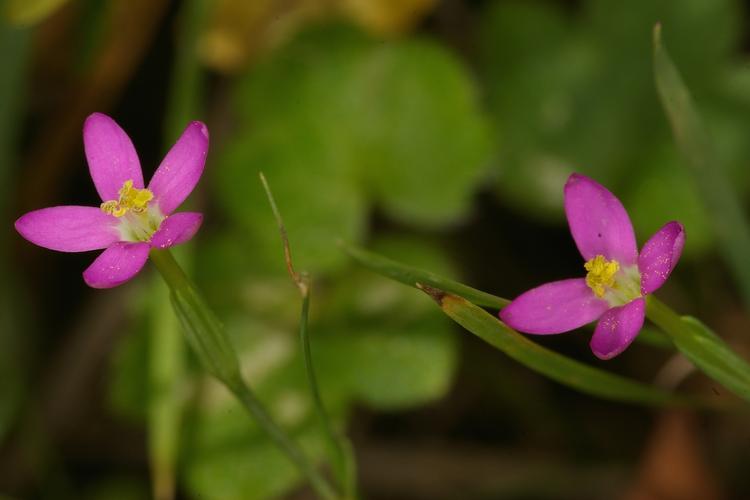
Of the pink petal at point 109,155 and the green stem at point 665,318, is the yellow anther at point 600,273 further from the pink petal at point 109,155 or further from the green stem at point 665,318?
the pink petal at point 109,155

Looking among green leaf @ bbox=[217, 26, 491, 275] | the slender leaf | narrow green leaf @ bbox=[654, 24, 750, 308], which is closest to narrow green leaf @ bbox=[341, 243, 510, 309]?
the slender leaf

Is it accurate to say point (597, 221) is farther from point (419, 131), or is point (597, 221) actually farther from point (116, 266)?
point (419, 131)

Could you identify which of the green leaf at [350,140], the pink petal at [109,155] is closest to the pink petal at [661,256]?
the pink petal at [109,155]

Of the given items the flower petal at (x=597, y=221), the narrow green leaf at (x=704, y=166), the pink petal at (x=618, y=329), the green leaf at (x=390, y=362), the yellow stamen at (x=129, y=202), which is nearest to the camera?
the pink petal at (x=618, y=329)

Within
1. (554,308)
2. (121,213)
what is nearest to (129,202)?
(121,213)

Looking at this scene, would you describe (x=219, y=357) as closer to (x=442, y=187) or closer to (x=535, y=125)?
(x=442, y=187)

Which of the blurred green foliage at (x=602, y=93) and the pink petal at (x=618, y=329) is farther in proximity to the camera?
the blurred green foliage at (x=602, y=93)

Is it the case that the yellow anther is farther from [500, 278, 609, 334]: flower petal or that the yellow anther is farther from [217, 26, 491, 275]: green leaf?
[217, 26, 491, 275]: green leaf
